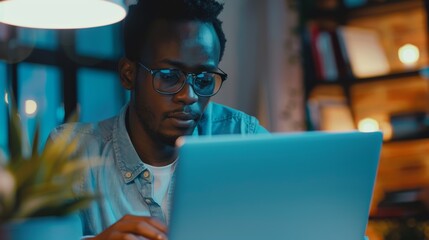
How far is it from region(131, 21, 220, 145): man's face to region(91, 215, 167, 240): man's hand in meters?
0.63

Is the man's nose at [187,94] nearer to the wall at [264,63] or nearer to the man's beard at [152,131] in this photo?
the man's beard at [152,131]

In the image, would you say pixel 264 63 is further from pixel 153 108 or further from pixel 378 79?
pixel 153 108

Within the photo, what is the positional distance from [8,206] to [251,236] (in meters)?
0.35

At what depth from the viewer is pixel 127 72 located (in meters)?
1.81

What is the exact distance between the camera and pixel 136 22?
70.6 inches

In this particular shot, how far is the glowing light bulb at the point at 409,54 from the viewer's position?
11.3 feet

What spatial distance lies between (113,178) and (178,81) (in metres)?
0.29

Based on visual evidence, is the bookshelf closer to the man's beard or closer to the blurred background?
the blurred background

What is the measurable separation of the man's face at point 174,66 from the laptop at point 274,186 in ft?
2.22

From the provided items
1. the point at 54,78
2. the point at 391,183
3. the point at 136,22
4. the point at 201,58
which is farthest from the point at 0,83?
the point at 391,183

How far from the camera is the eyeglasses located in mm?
1643

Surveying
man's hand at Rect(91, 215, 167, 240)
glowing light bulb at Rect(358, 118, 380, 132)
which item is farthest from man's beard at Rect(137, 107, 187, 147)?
glowing light bulb at Rect(358, 118, 380, 132)

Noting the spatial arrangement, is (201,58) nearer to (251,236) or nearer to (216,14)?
(216,14)

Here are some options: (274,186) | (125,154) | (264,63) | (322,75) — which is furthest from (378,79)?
(274,186)
